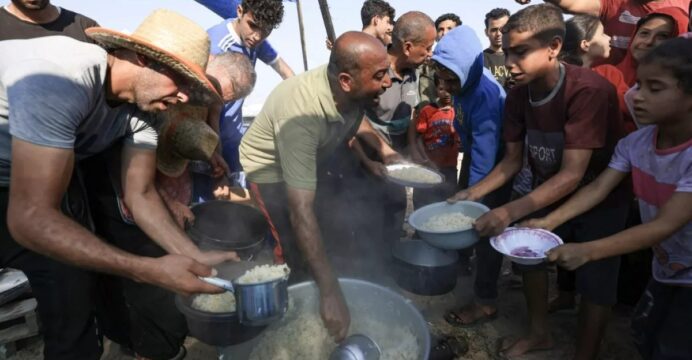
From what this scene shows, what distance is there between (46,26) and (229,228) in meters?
2.18

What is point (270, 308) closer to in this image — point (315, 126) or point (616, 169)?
point (315, 126)

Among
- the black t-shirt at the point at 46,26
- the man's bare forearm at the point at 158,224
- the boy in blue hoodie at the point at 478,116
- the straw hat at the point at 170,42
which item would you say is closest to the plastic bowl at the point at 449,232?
the boy in blue hoodie at the point at 478,116

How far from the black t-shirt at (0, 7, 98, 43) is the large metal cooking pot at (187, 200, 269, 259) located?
1.56m

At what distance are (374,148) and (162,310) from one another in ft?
7.17

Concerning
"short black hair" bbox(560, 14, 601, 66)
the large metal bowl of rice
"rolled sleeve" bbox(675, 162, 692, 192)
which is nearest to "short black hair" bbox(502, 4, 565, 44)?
"rolled sleeve" bbox(675, 162, 692, 192)

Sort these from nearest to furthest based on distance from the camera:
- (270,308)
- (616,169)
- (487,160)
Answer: (270,308) < (616,169) < (487,160)

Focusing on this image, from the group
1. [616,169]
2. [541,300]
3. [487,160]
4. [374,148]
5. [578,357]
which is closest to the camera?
[616,169]

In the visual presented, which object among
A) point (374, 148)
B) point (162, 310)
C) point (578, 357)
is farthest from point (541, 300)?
point (162, 310)

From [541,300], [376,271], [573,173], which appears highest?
[573,173]

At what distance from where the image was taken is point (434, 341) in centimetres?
287

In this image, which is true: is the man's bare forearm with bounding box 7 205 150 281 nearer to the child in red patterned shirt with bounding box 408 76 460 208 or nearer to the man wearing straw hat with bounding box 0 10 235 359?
the man wearing straw hat with bounding box 0 10 235 359

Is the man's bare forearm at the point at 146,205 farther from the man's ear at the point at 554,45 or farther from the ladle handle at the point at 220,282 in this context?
the man's ear at the point at 554,45

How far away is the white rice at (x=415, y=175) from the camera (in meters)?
3.22

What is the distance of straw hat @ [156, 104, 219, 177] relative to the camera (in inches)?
114
